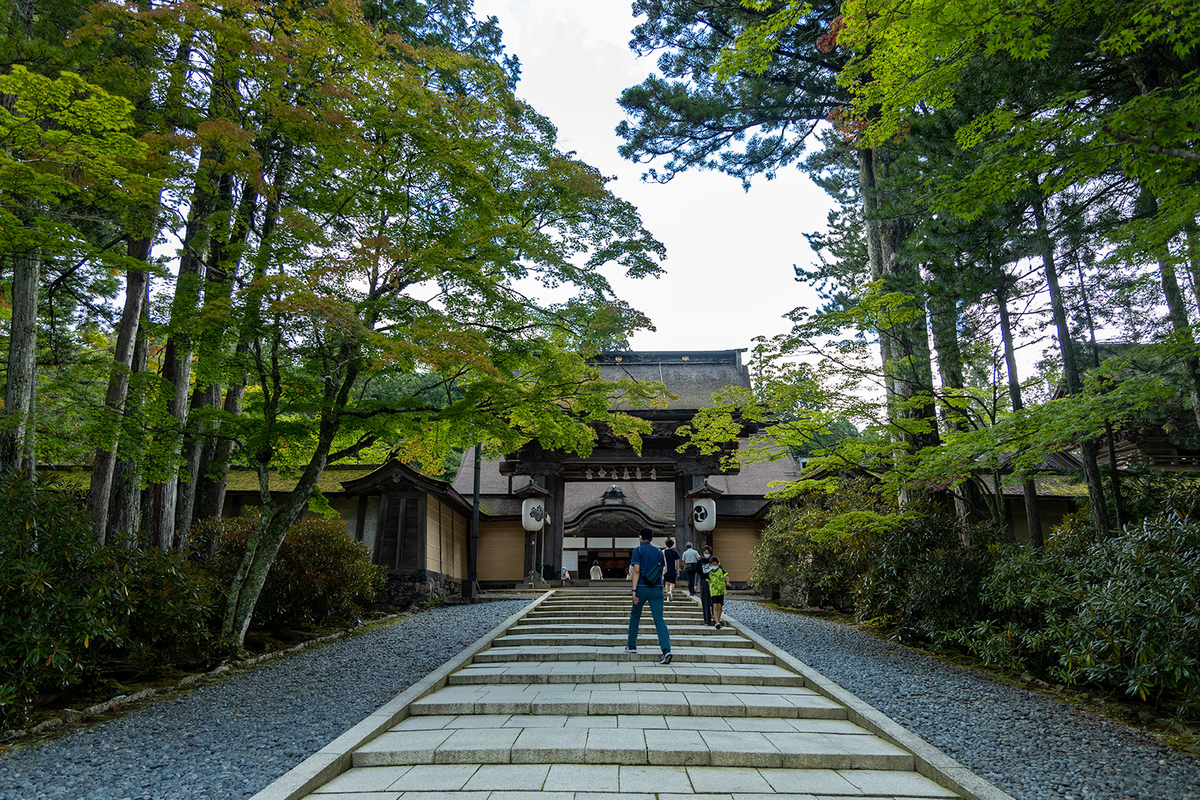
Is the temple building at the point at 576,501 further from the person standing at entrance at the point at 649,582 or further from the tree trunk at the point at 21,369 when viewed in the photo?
the tree trunk at the point at 21,369

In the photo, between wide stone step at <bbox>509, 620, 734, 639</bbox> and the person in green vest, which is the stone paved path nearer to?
wide stone step at <bbox>509, 620, 734, 639</bbox>

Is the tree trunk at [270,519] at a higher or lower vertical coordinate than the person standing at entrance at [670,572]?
higher

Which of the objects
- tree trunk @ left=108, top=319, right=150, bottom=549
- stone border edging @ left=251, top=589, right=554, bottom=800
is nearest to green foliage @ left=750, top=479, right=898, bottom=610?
stone border edging @ left=251, top=589, right=554, bottom=800

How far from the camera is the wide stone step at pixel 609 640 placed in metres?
8.57

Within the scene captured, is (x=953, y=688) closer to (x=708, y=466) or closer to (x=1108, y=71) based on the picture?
(x=1108, y=71)

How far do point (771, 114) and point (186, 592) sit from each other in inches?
464

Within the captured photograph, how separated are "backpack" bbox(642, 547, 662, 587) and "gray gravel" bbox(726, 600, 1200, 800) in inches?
80.0

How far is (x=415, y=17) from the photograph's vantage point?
1011 cm

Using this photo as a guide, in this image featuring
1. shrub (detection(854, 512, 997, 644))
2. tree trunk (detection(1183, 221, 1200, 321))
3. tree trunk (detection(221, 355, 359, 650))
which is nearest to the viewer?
tree trunk (detection(1183, 221, 1200, 321))

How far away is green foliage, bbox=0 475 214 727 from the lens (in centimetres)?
488

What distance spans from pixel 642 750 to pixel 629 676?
250cm

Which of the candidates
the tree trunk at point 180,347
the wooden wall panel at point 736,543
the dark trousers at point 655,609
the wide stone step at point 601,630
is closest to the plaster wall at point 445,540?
the wide stone step at point 601,630

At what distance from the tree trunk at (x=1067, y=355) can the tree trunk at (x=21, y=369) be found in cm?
1101

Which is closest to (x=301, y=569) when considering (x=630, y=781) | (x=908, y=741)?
(x=630, y=781)
